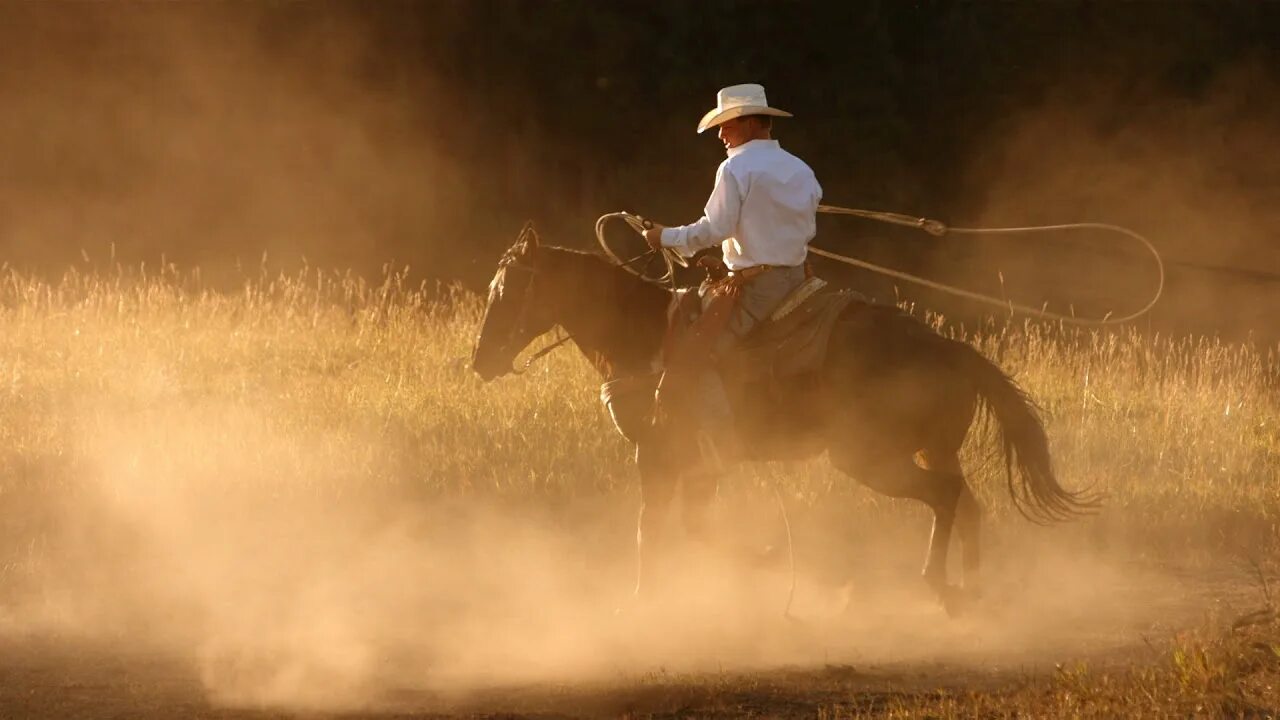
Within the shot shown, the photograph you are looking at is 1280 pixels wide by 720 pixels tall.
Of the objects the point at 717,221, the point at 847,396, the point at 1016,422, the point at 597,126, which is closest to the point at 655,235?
the point at 717,221

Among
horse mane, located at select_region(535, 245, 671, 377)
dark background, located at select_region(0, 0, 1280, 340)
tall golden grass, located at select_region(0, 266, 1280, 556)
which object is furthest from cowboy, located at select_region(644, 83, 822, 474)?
dark background, located at select_region(0, 0, 1280, 340)

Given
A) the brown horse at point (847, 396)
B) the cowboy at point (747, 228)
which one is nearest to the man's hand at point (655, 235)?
the cowboy at point (747, 228)

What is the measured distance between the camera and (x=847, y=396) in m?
8.46

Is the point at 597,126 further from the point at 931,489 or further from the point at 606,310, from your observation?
the point at 931,489

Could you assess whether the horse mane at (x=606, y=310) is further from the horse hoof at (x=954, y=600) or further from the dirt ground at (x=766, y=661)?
the horse hoof at (x=954, y=600)

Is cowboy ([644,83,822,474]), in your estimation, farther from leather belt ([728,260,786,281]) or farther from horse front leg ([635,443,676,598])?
horse front leg ([635,443,676,598])

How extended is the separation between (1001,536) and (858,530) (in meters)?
0.91

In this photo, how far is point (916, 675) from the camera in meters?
7.68

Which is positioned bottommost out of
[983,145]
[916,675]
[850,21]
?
[916,675]

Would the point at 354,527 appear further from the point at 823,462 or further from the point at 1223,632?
the point at 1223,632

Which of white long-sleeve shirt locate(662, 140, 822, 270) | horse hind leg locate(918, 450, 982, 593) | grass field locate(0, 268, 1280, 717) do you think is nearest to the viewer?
grass field locate(0, 268, 1280, 717)

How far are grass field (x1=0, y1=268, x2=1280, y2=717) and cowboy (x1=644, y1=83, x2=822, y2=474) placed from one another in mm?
725

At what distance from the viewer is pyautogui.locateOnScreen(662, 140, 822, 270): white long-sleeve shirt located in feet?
26.7

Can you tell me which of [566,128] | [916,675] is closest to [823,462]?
[916,675]
